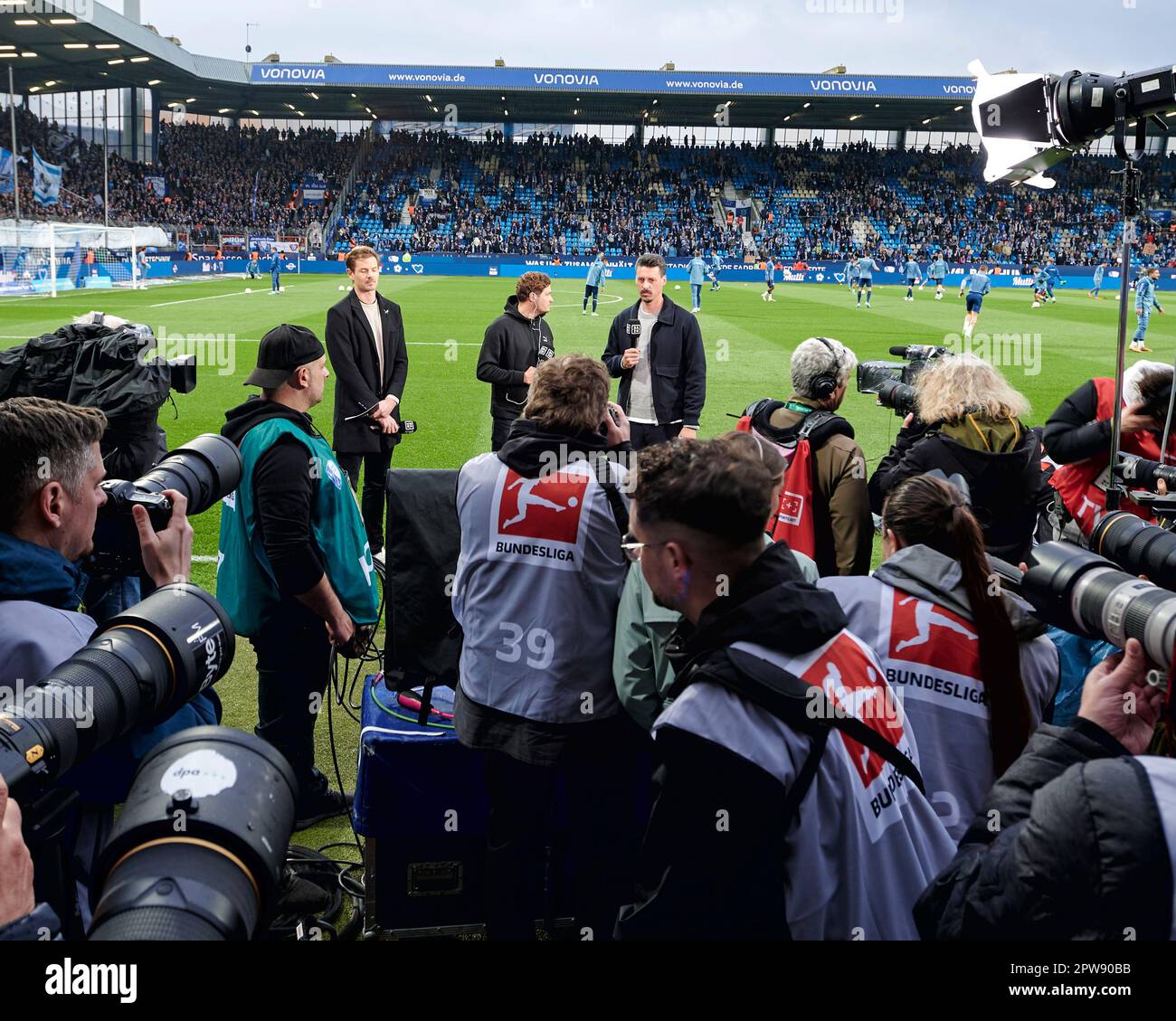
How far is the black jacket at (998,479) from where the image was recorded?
12.9ft

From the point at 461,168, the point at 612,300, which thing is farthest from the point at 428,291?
the point at 461,168

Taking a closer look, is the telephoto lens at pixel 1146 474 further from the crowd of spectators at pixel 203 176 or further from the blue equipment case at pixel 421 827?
the crowd of spectators at pixel 203 176

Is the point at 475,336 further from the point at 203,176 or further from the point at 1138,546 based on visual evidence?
the point at 203,176

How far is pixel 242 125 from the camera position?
210 feet

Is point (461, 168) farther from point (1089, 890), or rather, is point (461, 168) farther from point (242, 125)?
point (1089, 890)

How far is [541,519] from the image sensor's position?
286 cm

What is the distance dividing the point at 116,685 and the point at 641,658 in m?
1.35

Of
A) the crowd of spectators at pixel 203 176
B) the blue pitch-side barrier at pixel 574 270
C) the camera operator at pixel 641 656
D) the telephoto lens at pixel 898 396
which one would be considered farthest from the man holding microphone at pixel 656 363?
the crowd of spectators at pixel 203 176

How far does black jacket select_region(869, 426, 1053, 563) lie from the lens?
3943 mm

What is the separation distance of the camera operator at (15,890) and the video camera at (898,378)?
13.5 feet

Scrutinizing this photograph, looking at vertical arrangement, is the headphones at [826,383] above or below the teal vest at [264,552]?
above

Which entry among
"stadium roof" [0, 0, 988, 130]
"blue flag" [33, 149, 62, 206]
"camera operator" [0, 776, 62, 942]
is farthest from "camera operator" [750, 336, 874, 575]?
"stadium roof" [0, 0, 988, 130]

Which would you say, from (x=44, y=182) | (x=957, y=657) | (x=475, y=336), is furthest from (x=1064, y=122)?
(x=44, y=182)

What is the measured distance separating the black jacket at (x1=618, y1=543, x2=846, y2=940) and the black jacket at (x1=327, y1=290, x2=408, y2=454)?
18.1 ft
